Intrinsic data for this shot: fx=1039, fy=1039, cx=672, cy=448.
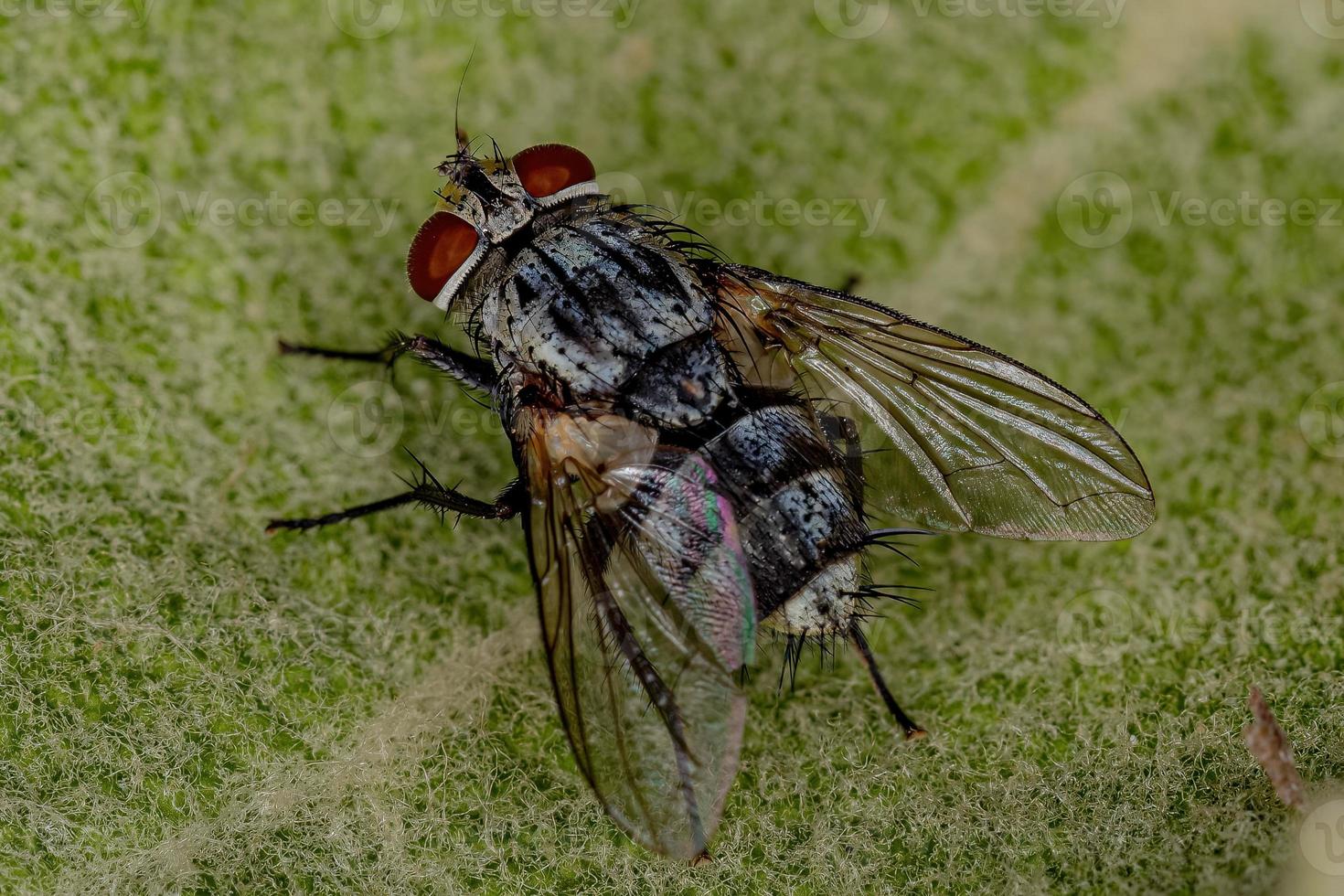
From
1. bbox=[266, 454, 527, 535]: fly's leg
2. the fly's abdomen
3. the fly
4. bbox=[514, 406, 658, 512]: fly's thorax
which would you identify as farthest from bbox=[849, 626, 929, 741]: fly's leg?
bbox=[266, 454, 527, 535]: fly's leg

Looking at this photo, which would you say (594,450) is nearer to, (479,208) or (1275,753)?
(479,208)

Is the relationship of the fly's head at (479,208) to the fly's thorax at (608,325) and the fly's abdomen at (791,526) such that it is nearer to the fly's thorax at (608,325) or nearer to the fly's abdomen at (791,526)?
the fly's thorax at (608,325)

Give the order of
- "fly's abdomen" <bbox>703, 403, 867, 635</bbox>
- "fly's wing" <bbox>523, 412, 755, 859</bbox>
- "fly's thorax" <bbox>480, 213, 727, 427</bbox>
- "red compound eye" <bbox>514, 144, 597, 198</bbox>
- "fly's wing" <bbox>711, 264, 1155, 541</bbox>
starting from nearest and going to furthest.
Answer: "fly's wing" <bbox>523, 412, 755, 859</bbox> → "fly's abdomen" <bbox>703, 403, 867, 635</bbox> → "fly's thorax" <bbox>480, 213, 727, 427</bbox> → "fly's wing" <bbox>711, 264, 1155, 541</bbox> → "red compound eye" <bbox>514, 144, 597, 198</bbox>

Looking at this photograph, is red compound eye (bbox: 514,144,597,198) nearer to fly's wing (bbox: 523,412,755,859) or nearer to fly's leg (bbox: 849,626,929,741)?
fly's wing (bbox: 523,412,755,859)

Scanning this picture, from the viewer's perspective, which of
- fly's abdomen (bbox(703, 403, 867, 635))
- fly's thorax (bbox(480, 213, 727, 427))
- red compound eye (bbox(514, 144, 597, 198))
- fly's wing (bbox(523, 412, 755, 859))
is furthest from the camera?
red compound eye (bbox(514, 144, 597, 198))

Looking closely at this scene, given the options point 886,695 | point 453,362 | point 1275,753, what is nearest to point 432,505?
point 453,362

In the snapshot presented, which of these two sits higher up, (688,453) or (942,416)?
(942,416)

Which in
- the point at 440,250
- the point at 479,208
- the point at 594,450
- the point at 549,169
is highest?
the point at 549,169

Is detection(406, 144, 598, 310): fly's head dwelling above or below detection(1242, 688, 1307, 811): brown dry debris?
above
